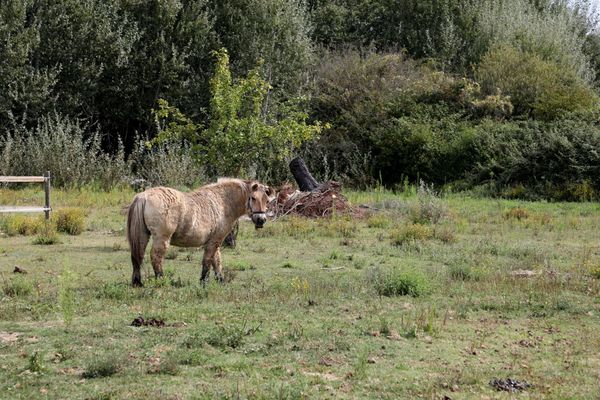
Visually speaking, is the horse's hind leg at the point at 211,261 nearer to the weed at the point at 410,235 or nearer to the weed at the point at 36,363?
the weed at the point at 36,363

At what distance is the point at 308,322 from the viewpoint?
926 centimetres

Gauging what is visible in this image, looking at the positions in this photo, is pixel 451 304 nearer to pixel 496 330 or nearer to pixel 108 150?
pixel 496 330

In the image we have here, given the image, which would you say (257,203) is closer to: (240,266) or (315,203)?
(240,266)

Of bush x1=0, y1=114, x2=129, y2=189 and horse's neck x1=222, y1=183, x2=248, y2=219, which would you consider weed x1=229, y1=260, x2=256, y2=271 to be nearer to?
horse's neck x1=222, y1=183, x2=248, y2=219

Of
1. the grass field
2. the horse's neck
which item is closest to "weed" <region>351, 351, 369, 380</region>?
the grass field

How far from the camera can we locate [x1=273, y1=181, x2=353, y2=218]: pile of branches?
71.9 feet

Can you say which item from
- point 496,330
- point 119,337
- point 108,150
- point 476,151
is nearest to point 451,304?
point 496,330

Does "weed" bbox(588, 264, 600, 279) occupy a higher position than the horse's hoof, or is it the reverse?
"weed" bbox(588, 264, 600, 279)

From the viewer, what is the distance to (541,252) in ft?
50.9

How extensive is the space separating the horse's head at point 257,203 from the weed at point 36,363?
522 centimetres

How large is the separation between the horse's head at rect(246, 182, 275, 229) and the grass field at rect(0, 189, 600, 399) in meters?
0.95

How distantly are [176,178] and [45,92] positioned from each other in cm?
970

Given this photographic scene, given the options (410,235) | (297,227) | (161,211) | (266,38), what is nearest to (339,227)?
(297,227)

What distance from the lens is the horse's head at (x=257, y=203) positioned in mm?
12070
